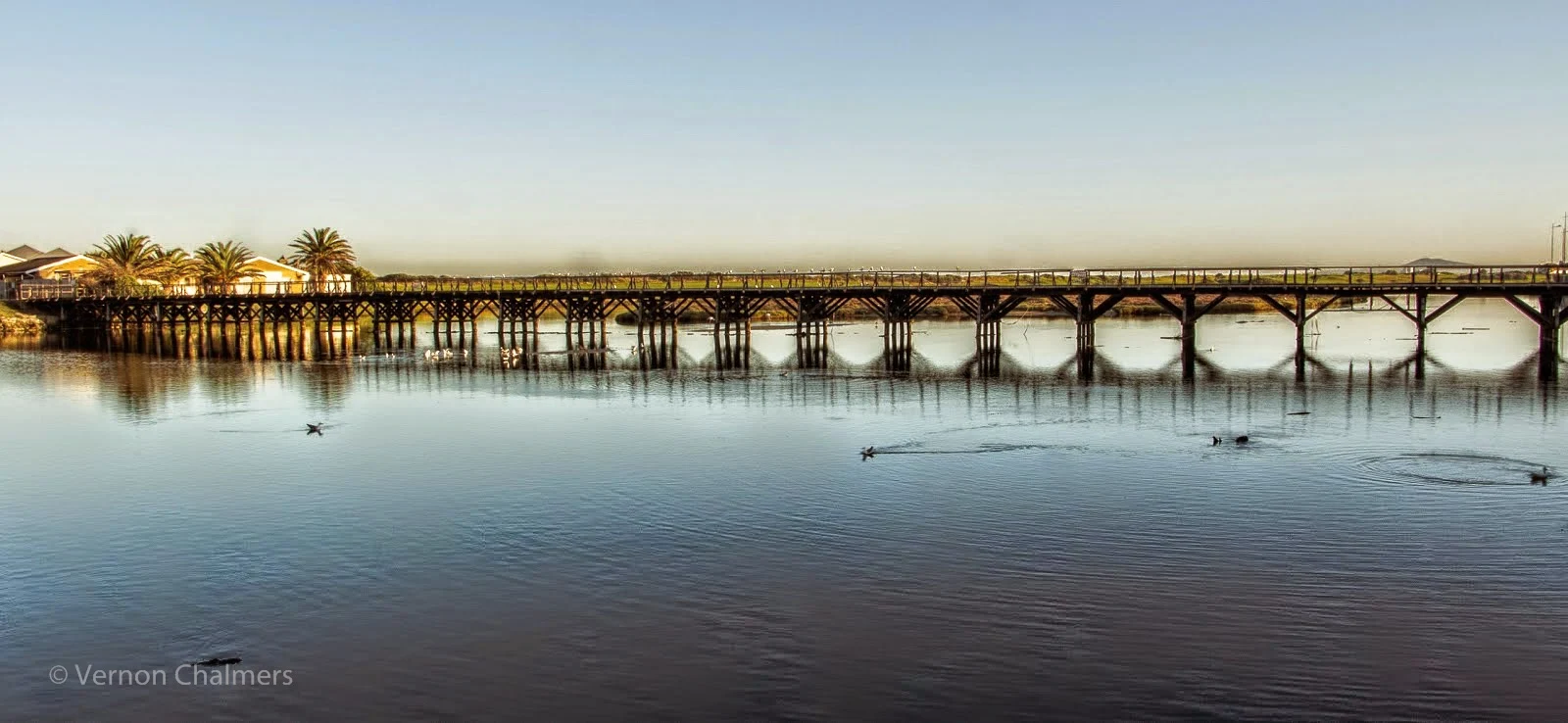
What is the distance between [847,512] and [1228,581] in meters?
7.05

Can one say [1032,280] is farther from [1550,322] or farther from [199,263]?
[199,263]

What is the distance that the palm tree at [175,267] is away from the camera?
104m

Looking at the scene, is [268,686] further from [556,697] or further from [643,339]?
[643,339]

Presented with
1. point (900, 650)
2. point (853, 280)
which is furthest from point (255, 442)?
point (853, 280)

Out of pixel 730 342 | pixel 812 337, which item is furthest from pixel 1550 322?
pixel 730 342

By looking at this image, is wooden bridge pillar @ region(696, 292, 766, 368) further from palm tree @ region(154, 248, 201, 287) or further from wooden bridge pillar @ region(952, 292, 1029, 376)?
palm tree @ region(154, 248, 201, 287)

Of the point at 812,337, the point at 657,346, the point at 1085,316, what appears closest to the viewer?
the point at 1085,316

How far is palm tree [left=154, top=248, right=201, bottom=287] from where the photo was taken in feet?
342

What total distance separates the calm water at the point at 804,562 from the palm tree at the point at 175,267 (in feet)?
246

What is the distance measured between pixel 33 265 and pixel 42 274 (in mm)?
5757

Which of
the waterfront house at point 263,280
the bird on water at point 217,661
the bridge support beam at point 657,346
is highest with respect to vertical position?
the waterfront house at point 263,280

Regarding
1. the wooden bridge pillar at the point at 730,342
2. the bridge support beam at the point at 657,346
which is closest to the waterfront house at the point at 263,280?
the bridge support beam at the point at 657,346

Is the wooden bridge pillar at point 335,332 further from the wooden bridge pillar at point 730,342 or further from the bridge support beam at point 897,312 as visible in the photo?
the bridge support beam at point 897,312

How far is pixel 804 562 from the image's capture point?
56.9ft
